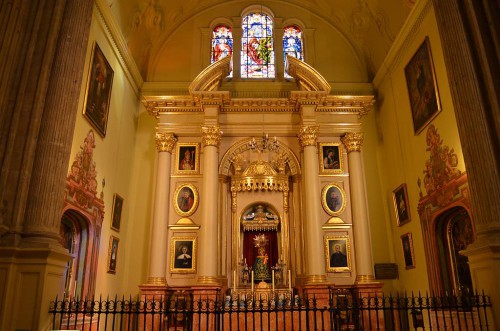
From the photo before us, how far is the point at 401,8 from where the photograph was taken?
12.3 metres

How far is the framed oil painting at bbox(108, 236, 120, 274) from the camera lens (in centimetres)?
1155

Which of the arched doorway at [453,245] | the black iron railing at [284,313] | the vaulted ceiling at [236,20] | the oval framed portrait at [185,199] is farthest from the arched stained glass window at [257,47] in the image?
the black iron railing at [284,313]

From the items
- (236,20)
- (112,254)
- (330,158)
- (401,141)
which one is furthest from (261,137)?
(112,254)

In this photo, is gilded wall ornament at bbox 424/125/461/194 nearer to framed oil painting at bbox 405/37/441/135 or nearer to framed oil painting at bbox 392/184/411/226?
framed oil painting at bbox 405/37/441/135

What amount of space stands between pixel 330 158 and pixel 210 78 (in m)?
4.52

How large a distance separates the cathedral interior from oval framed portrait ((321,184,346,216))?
0.04 meters

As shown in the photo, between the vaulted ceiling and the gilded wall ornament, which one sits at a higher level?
the vaulted ceiling

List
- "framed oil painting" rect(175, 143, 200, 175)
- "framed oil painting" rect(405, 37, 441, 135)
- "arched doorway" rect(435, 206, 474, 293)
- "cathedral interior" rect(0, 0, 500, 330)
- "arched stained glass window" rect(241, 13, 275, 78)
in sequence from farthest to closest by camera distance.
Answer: "arched stained glass window" rect(241, 13, 275, 78)
"framed oil painting" rect(175, 143, 200, 175)
"framed oil painting" rect(405, 37, 441, 135)
"arched doorway" rect(435, 206, 474, 293)
"cathedral interior" rect(0, 0, 500, 330)

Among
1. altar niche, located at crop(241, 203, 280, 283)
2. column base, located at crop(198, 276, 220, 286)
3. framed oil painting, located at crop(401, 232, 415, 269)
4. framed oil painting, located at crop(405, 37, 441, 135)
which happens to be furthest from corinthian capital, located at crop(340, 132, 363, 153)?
column base, located at crop(198, 276, 220, 286)

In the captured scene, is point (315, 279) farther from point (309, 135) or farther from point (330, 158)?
point (309, 135)

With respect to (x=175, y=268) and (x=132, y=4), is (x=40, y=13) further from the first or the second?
(x=175, y=268)

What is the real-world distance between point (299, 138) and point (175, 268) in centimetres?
542

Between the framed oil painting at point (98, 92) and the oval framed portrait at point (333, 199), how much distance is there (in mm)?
6658

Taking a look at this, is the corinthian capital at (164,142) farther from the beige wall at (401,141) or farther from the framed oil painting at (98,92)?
the beige wall at (401,141)
